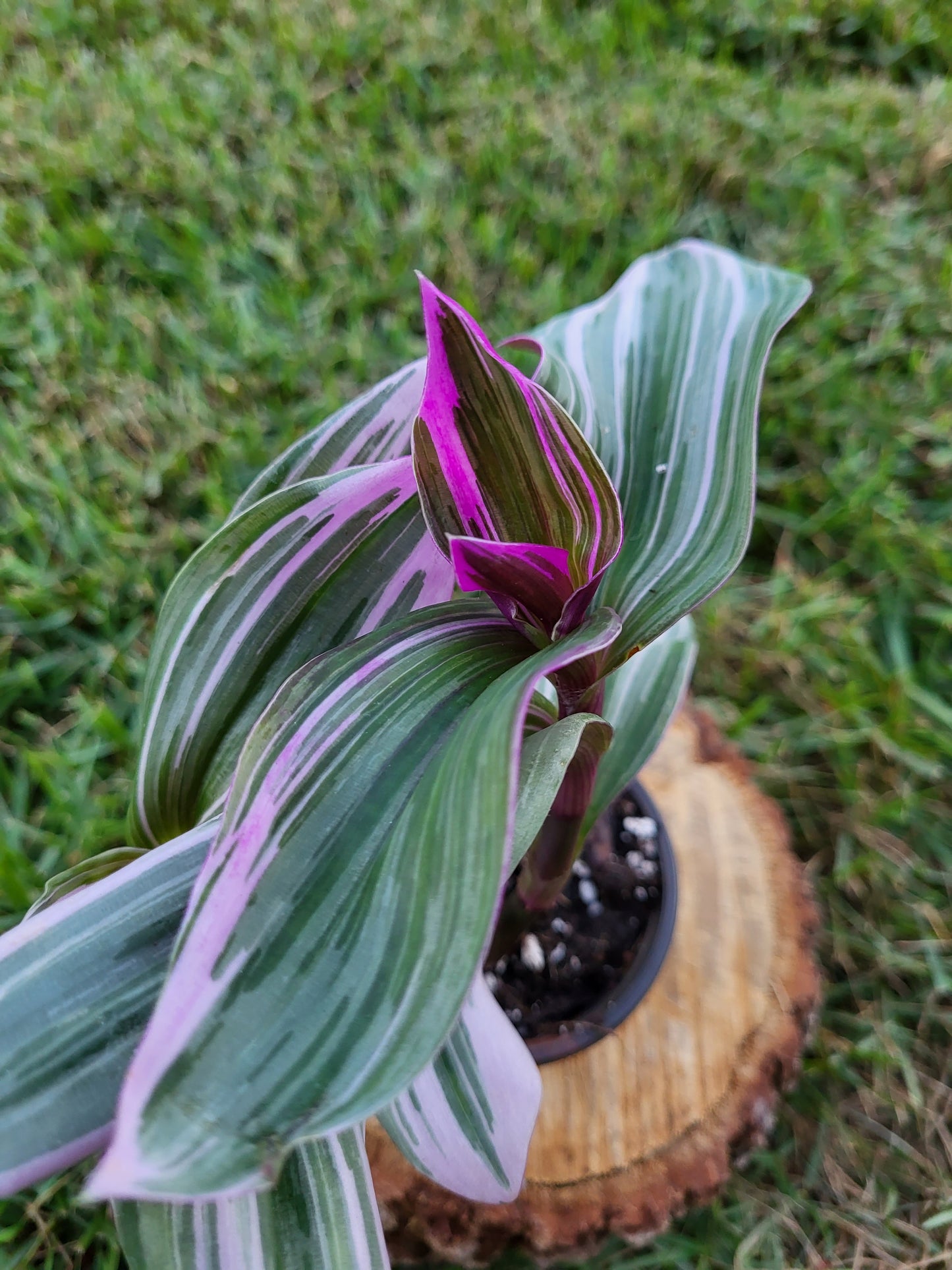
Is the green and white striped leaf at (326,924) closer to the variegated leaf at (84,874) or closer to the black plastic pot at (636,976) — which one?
the variegated leaf at (84,874)

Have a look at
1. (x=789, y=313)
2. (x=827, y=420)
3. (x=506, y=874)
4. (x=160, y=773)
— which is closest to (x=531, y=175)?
(x=827, y=420)

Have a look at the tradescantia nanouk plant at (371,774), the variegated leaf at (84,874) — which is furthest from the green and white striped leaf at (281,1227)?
the variegated leaf at (84,874)

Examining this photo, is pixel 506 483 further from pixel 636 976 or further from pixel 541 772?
pixel 636 976

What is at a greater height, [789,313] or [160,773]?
[789,313]

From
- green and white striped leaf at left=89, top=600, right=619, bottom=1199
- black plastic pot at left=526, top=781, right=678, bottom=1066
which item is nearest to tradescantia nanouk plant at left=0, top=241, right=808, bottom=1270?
green and white striped leaf at left=89, top=600, right=619, bottom=1199

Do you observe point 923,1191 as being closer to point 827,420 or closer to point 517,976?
point 517,976

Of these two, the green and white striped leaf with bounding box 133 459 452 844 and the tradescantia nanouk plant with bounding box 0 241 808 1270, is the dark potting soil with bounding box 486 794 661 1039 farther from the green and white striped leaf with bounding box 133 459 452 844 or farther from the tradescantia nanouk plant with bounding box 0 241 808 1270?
the green and white striped leaf with bounding box 133 459 452 844

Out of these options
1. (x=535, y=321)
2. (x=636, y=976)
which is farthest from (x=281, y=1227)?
(x=535, y=321)
